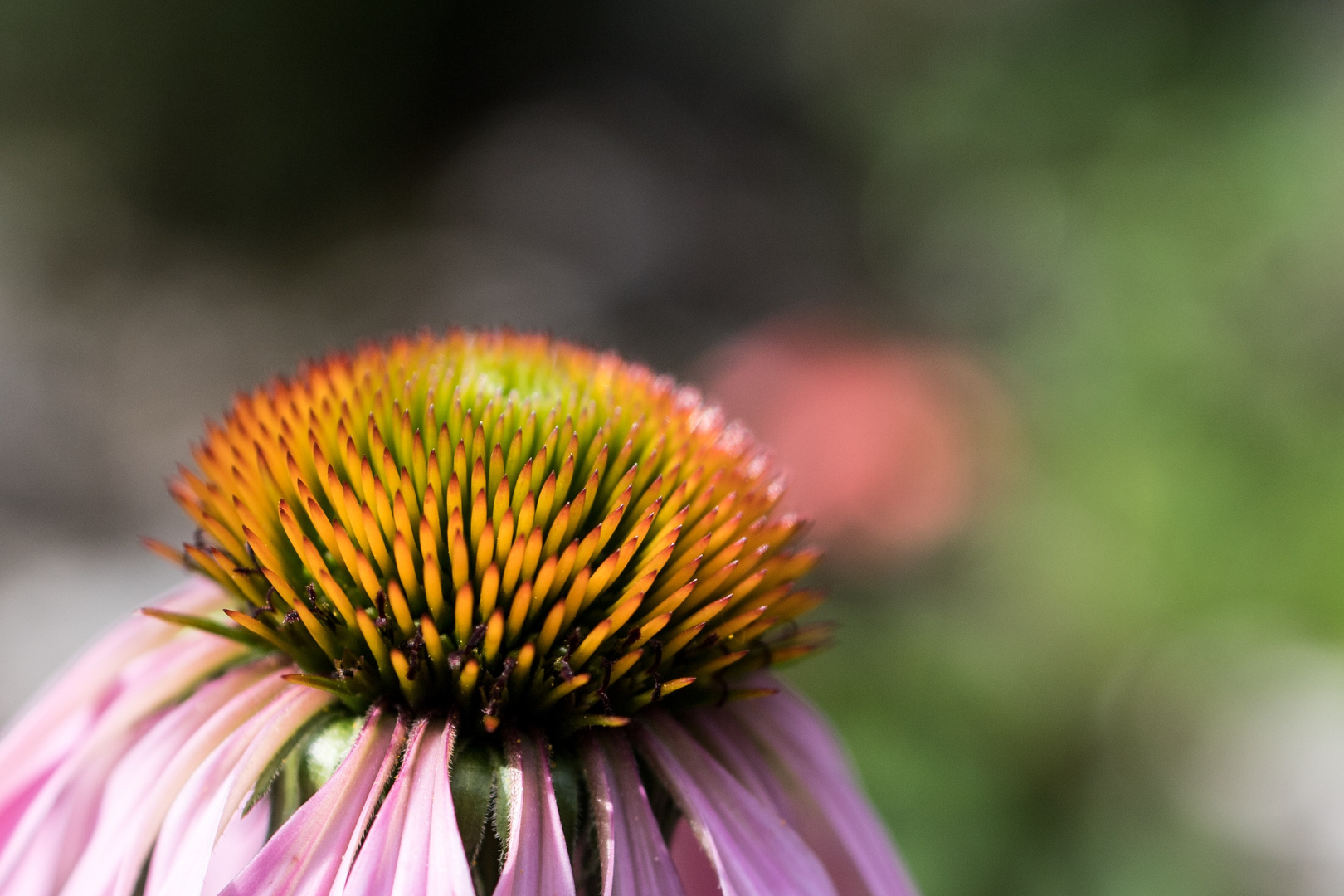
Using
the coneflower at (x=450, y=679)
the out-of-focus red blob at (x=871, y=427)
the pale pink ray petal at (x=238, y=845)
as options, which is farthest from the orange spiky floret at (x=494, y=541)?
the out-of-focus red blob at (x=871, y=427)

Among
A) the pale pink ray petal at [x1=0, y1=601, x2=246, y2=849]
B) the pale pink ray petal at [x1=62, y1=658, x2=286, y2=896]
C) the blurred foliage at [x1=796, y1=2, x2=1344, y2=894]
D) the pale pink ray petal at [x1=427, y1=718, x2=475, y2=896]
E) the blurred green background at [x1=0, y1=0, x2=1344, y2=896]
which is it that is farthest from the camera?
the blurred green background at [x1=0, y1=0, x2=1344, y2=896]

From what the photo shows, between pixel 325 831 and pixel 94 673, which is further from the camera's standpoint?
pixel 94 673

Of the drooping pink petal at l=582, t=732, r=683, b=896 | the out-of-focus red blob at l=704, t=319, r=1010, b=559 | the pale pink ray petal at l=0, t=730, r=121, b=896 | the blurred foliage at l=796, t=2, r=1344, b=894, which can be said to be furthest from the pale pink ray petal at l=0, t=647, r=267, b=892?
the out-of-focus red blob at l=704, t=319, r=1010, b=559

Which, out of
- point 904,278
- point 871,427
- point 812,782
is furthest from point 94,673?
point 904,278

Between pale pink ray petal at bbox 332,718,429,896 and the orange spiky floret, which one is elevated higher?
the orange spiky floret

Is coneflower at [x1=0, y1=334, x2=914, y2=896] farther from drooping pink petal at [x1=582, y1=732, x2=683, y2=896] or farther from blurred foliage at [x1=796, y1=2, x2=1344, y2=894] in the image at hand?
blurred foliage at [x1=796, y1=2, x2=1344, y2=894]

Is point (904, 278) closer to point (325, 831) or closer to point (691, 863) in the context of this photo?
point (691, 863)

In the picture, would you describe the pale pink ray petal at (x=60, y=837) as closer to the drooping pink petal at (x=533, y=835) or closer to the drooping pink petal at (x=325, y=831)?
the drooping pink petal at (x=325, y=831)

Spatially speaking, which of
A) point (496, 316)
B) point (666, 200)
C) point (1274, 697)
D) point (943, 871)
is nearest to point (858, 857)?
point (943, 871)
